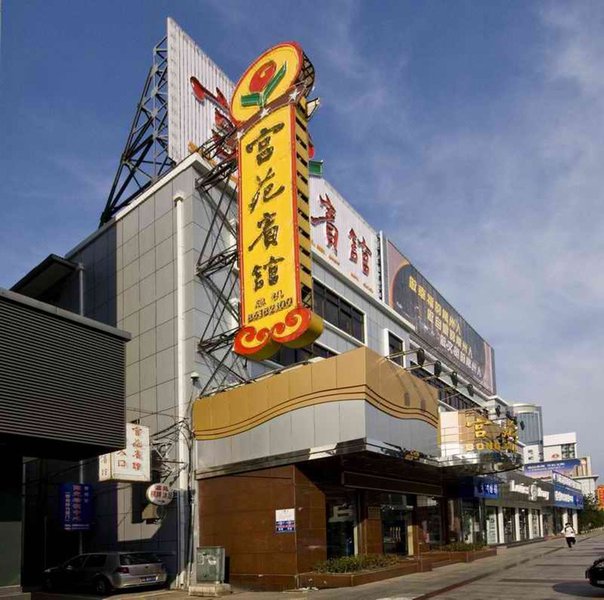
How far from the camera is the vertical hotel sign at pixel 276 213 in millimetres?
21906

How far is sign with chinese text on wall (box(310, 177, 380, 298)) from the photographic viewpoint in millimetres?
33375

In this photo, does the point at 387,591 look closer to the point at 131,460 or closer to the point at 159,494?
the point at 159,494

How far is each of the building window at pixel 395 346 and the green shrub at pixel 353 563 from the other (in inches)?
645

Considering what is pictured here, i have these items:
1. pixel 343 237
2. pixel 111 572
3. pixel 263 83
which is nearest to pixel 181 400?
pixel 111 572

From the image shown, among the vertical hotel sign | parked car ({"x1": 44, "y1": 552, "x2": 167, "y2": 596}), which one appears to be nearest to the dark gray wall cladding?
the vertical hotel sign

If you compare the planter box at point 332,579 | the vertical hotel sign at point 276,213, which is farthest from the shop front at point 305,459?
the vertical hotel sign at point 276,213

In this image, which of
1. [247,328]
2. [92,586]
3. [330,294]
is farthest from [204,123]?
[92,586]

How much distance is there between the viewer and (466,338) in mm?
59344

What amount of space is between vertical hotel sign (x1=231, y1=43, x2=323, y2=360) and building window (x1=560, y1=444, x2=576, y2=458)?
468 feet

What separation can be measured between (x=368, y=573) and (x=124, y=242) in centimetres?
1604

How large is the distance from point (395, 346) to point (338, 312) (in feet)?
25.0

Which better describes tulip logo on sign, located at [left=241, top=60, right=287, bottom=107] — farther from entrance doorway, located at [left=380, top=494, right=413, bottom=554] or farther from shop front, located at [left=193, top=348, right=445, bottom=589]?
entrance doorway, located at [left=380, top=494, right=413, bottom=554]

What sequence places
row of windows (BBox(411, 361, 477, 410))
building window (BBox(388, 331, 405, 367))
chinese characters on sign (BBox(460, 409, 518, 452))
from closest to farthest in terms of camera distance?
chinese characters on sign (BBox(460, 409, 518, 452))
building window (BBox(388, 331, 405, 367))
row of windows (BBox(411, 361, 477, 410))

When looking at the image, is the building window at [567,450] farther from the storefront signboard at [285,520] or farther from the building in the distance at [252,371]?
the storefront signboard at [285,520]
